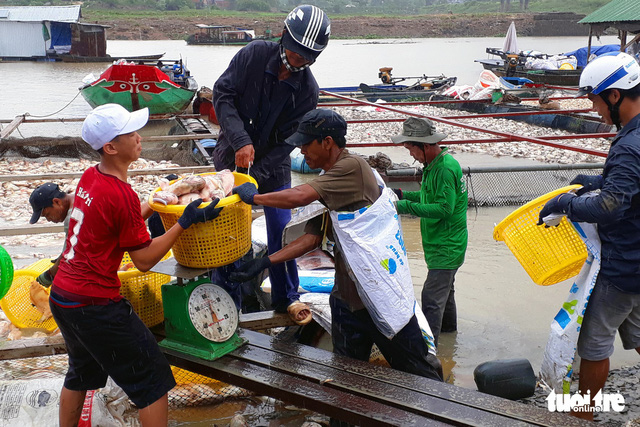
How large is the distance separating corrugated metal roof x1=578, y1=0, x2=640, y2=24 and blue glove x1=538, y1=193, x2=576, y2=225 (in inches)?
687

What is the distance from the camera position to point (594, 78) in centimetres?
302

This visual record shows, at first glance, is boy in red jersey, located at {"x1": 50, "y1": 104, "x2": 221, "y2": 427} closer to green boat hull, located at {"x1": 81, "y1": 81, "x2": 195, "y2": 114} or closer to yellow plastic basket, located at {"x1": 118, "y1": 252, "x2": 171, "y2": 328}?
yellow plastic basket, located at {"x1": 118, "y1": 252, "x2": 171, "y2": 328}

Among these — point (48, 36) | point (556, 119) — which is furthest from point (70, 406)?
point (48, 36)

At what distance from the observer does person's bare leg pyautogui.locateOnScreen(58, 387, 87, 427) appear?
9.81 ft

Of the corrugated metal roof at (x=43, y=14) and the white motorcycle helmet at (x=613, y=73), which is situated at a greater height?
the white motorcycle helmet at (x=613, y=73)

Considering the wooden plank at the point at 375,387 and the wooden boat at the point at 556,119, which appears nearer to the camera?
the wooden plank at the point at 375,387

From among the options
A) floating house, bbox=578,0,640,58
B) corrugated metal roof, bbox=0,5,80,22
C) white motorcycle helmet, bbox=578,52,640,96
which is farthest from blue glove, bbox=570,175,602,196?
corrugated metal roof, bbox=0,5,80,22

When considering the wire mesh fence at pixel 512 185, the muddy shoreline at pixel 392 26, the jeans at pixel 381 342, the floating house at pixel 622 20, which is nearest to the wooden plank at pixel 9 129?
the wire mesh fence at pixel 512 185

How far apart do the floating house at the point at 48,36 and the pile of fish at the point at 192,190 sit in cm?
3959

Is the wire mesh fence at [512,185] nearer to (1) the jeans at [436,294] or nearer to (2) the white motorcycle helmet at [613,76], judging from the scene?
(1) the jeans at [436,294]

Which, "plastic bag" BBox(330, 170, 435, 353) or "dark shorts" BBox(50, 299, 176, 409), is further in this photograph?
"plastic bag" BBox(330, 170, 435, 353)

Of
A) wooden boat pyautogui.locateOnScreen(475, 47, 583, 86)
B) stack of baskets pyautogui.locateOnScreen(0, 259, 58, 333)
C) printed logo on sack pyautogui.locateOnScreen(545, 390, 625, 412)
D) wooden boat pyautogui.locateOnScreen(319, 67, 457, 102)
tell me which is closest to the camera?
printed logo on sack pyautogui.locateOnScreen(545, 390, 625, 412)

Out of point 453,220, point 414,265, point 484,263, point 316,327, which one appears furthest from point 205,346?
point 484,263

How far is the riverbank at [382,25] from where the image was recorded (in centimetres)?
6188
